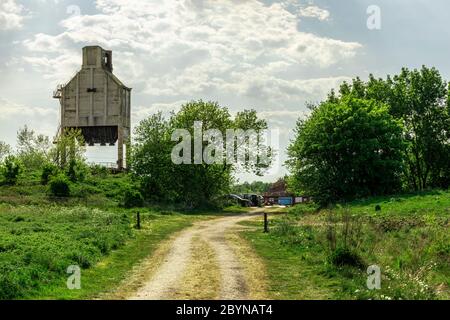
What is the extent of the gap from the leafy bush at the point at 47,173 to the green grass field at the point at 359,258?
128 ft

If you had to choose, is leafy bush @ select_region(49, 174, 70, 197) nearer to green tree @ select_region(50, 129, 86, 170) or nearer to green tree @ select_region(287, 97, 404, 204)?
green tree @ select_region(50, 129, 86, 170)

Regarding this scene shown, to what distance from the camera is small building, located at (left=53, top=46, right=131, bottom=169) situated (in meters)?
78.2

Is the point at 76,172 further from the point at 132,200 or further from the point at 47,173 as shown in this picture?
the point at 132,200

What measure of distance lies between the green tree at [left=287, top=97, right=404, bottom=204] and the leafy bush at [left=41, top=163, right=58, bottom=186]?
30161mm

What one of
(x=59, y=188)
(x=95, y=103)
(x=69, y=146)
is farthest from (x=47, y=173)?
(x=95, y=103)

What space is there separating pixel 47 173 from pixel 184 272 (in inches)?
1945

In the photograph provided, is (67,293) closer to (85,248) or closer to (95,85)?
(85,248)

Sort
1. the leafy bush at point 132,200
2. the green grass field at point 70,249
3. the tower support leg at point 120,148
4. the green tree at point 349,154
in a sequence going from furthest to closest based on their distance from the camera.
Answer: the tower support leg at point 120,148 < the leafy bush at point 132,200 < the green tree at point 349,154 < the green grass field at point 70,249

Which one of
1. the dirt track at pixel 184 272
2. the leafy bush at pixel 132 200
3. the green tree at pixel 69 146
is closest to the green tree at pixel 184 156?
the leafy bush at pixel 132 200

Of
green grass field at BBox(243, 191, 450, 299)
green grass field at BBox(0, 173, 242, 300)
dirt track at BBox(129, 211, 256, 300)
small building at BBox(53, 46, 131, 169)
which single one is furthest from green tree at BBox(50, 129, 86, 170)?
green grass field at BBox(243, 191, 450, 299)

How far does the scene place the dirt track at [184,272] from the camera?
14398 millimetres

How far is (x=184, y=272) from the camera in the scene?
18016 mm

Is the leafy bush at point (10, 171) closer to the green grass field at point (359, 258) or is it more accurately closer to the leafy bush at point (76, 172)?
the leafy bush at point (76, 172)

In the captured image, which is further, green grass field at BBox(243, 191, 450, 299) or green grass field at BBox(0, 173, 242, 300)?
green grass field at BBox(0, 173, 242, 300)
